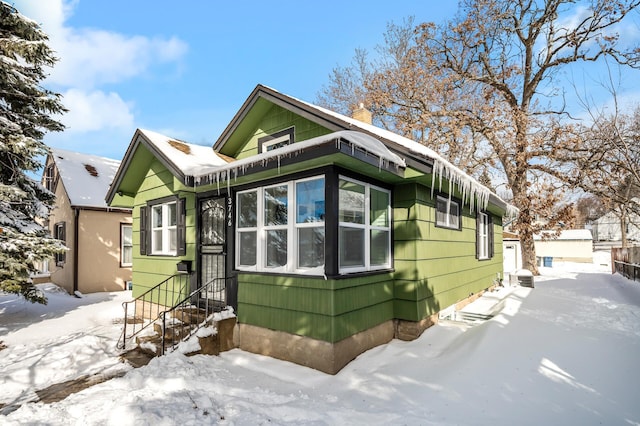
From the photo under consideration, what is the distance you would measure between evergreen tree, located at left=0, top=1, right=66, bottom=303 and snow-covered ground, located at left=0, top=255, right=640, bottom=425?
1724mm

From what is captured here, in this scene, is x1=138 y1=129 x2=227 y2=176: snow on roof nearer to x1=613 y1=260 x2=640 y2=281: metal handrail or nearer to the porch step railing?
the porch step railing

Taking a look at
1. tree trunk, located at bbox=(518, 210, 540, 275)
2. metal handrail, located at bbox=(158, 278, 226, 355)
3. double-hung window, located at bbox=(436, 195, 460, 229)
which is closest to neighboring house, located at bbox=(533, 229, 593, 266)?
tree trunk, located at bbox=(518, 210, 540, 275)

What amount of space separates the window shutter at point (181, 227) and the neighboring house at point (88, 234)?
7.00 metres

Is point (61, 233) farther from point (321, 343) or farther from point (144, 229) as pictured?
point (321, 343)

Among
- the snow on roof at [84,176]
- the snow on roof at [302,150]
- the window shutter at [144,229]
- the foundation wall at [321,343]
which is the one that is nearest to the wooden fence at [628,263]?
the foundation wall at [321,343]

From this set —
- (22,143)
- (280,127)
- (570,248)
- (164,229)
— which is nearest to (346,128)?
(280,127)

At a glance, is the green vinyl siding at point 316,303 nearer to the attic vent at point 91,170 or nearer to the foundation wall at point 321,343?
the foundation wall at point 321,343

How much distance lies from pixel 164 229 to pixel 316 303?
4.94 m

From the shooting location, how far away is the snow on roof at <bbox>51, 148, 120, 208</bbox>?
12688 millimetres

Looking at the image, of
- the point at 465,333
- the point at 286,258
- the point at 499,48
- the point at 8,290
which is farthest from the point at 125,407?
the point at 499,48

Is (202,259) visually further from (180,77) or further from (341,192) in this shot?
(180,77)

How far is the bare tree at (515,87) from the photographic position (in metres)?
15.0

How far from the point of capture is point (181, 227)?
7258 mm

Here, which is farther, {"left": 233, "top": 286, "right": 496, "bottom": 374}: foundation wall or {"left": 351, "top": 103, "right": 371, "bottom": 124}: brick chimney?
{"left": 351, "top": 103, "right": 371, "bottom": 124}: brick chimney
